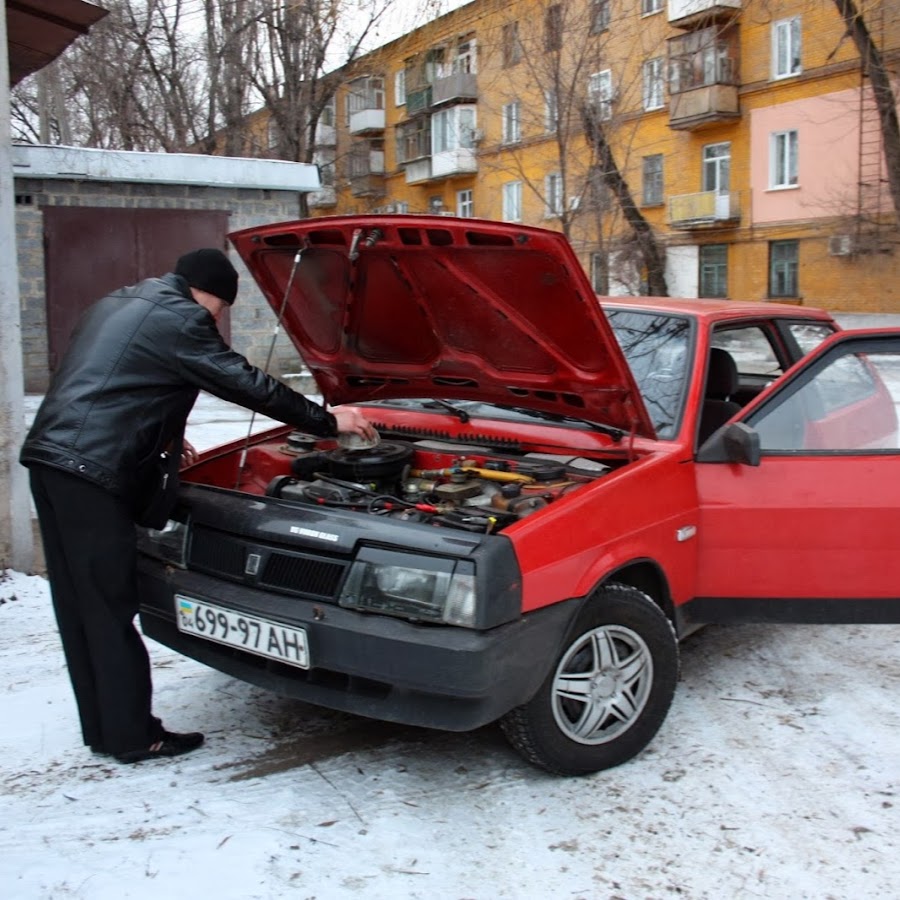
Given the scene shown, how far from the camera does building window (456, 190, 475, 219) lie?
39094 millimetres

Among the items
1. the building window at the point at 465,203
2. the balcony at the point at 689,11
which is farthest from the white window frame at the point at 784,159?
the building window at the point at 465,203

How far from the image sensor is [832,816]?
311 centimetres

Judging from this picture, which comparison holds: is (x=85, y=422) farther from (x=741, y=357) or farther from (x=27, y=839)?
(x=741, y=357)

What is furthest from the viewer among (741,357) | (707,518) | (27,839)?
(741,357)

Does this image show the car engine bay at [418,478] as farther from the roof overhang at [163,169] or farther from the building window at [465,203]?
the building window at [465,203]

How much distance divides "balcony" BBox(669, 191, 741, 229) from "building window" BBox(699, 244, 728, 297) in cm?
97

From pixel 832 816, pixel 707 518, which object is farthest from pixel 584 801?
pixel 707 518

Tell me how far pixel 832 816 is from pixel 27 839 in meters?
2.49

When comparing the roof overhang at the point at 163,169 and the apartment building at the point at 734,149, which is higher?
the apartment building at the point at 734,149

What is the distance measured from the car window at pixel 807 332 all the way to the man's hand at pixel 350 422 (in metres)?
2.26

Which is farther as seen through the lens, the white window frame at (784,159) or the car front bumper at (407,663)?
the white window frame at (784,159)

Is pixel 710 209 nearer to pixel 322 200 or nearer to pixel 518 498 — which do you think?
pixel 322 200

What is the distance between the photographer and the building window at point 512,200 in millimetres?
33531

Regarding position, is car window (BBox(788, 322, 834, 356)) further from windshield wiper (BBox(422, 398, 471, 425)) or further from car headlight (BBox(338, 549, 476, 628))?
car headlight (BBox(338, 549, 476, 628))
